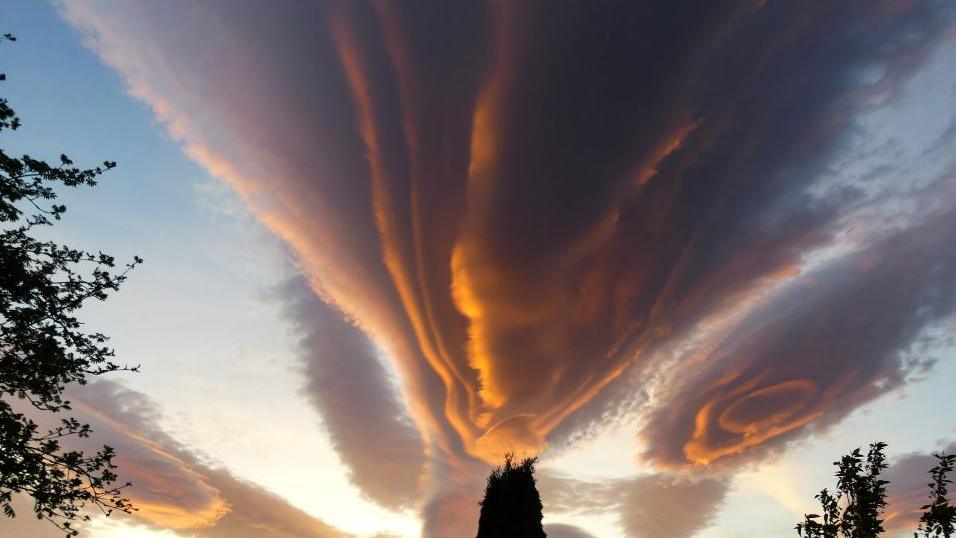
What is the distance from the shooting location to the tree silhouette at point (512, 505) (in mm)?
33500

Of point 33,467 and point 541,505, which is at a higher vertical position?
point 541,505

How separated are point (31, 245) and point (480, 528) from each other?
29741 millimetres

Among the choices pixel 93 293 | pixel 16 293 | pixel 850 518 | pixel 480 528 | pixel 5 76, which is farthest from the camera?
pixel 480 528

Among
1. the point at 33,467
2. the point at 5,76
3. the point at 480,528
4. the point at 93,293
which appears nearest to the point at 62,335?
the point at 93,293

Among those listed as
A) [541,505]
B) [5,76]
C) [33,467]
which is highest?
[5,76]

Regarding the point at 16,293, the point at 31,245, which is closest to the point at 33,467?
the point at 16,293

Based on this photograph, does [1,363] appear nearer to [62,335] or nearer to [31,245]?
[62,335]

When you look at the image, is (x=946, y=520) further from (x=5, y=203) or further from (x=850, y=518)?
(x=5, y=203)

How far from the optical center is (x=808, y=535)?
22.1 m

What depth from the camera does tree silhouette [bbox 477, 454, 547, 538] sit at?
3350 cm

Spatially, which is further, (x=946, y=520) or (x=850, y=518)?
(x=850, y=518)

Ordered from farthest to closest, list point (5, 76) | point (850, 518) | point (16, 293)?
point (850, 518), point (16, 293), point (5, 76)

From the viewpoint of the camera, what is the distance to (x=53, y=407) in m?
17.0

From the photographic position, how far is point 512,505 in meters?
34.1
